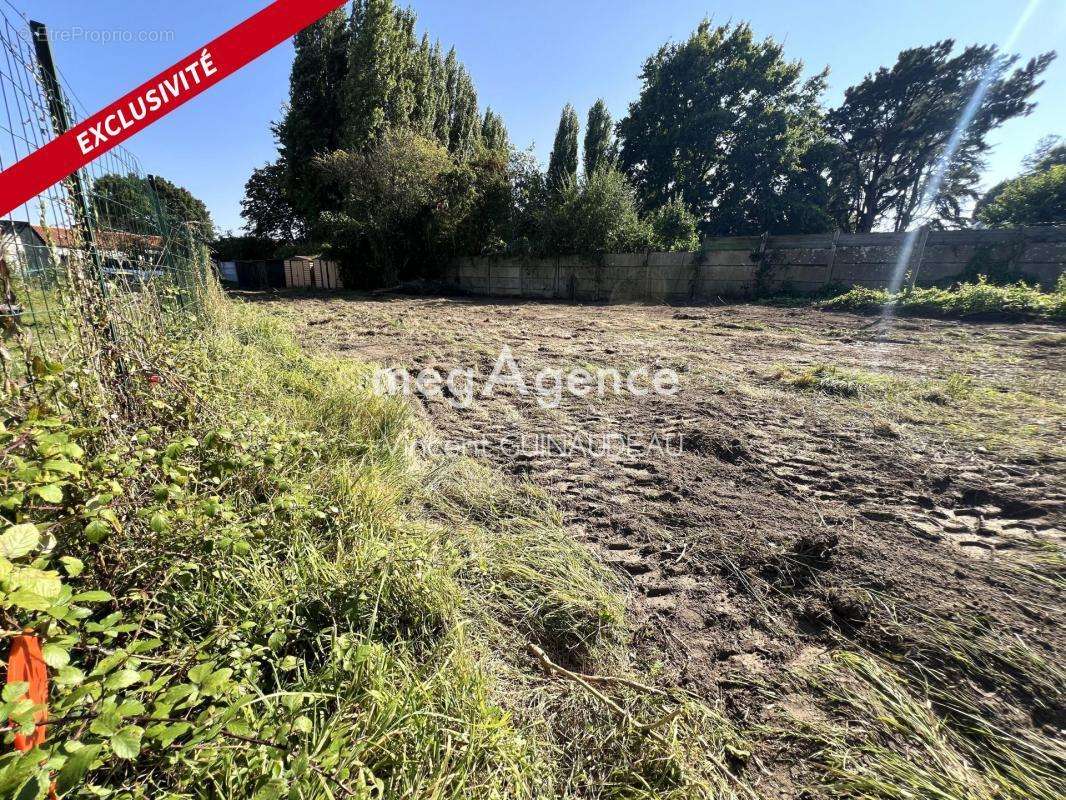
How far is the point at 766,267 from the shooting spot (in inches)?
418

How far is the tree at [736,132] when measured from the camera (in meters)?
17.8

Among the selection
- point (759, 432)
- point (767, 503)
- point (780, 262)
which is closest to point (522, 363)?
point (759, 432)

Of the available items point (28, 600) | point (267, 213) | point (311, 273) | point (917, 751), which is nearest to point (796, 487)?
point (917, 751)

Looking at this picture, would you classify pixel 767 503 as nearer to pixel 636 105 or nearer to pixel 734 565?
pixel 734 565

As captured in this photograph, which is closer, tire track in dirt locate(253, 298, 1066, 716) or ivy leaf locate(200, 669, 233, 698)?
ivy leaf locate(200, 669, 233, 698)

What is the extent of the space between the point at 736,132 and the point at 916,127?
25.0 feet

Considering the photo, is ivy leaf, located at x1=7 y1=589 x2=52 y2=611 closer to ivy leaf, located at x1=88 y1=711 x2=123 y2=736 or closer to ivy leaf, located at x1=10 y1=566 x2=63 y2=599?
ivy leaf, located at x1=10 y1=566 x2=63 y2=599

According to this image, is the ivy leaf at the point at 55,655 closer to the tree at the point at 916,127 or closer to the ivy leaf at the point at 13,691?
the ivy leaf at the point at 13,691

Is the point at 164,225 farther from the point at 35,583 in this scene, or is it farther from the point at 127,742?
the point at 127,742

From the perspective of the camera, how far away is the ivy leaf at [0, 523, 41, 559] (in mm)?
628

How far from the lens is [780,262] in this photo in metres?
10.5

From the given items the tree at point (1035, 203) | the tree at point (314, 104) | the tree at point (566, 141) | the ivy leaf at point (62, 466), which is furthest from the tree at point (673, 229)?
the ivy leaf at point (62, 466)

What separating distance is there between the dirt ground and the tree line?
963cm

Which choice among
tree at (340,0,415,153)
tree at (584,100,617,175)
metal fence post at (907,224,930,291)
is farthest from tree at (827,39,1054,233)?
tree at (340,0,415,153)
